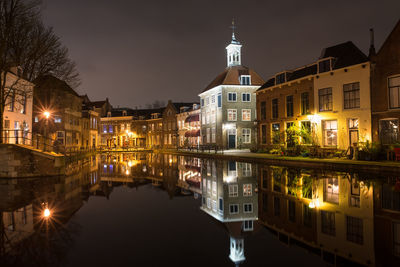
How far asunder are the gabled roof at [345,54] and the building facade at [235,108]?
15592mm

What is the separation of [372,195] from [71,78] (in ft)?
79.8

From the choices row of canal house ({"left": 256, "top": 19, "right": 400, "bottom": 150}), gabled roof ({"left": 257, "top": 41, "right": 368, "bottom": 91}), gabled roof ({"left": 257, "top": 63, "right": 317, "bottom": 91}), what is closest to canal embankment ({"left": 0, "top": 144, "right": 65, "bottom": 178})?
row of canal house ({"left": 256, "top": 19, "right": 400, "bottom": 150})

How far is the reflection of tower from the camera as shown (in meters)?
4.31

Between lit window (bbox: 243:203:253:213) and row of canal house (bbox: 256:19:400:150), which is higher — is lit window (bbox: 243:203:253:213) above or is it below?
below

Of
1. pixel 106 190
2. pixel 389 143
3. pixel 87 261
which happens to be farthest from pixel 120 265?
pixel 389 143

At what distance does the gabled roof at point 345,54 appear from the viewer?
22688 millimetres

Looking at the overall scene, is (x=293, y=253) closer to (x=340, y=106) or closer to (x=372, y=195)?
(x=372, y=195)

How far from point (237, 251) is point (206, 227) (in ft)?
5.08

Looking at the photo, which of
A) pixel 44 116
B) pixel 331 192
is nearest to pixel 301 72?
pixel 331 192

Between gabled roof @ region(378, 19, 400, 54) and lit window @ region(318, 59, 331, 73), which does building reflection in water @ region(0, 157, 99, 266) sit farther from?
lit window @ region(318, 59, 331, 73)

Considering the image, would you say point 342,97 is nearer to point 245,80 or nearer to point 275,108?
point 275,108

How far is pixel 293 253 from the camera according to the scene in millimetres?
4625

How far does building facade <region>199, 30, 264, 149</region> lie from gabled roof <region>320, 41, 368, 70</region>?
15.6m

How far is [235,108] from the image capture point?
41344mm
